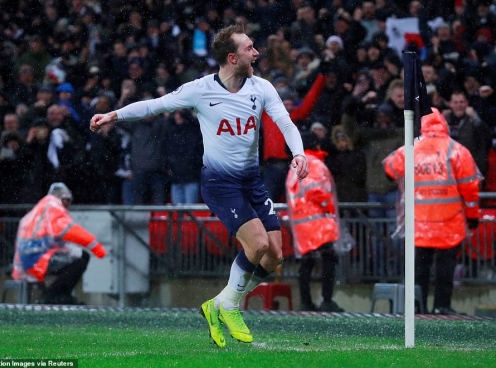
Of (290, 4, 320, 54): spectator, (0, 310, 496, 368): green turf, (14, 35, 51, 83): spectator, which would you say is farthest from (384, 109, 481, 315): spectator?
(14, 35, 51, 83): spectator

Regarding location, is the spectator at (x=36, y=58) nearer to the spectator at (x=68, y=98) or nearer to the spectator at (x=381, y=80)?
the spectator at (x=68, y=98)

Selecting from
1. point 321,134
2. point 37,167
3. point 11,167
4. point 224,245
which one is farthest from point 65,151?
point 321,134

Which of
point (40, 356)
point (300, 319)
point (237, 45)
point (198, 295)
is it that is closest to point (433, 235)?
point (300, 319)

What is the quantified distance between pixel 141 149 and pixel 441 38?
4.53m

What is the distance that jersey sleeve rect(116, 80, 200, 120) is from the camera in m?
9.05

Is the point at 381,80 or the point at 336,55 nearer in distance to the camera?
the point at 381,80

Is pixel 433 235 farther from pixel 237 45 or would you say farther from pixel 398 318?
pixel 237 45

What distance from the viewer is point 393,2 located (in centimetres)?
1805

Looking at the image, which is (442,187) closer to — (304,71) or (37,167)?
(304,71)

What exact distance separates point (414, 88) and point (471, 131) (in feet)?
19.4

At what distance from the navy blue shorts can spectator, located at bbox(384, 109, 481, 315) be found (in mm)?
4059

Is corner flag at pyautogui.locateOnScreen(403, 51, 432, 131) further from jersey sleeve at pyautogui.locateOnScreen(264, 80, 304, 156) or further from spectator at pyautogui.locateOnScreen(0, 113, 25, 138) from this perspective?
spectator at pyautogui.locateOnScreen(0, 113, 25, 138)

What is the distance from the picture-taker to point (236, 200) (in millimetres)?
9000

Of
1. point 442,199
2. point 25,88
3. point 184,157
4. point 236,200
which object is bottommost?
point 236,200
